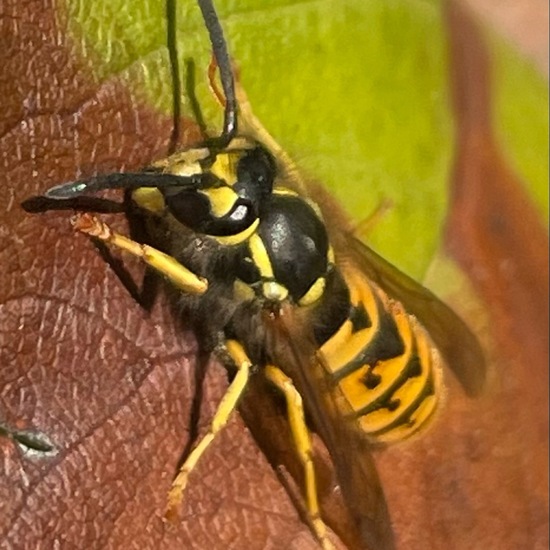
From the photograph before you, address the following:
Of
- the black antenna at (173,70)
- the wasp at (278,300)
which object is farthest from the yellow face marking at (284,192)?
the black antenna at (173,70)

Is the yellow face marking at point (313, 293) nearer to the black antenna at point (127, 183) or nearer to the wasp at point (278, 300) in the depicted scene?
the wasp at point (278, 300)

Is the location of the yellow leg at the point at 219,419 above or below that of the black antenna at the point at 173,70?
below

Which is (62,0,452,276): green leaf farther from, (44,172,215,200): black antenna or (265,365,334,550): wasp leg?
(265,365,334,550): wasp leg

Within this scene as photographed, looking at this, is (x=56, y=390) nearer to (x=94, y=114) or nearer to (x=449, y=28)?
(x=94, y=114)

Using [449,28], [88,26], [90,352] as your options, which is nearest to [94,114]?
[88,26]

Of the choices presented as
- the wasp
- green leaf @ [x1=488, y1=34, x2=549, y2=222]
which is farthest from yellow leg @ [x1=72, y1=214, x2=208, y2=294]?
green leaf @ [x1=488, y1=34, x2=549, y2=222]

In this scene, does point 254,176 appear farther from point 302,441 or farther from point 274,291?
point 302,441
